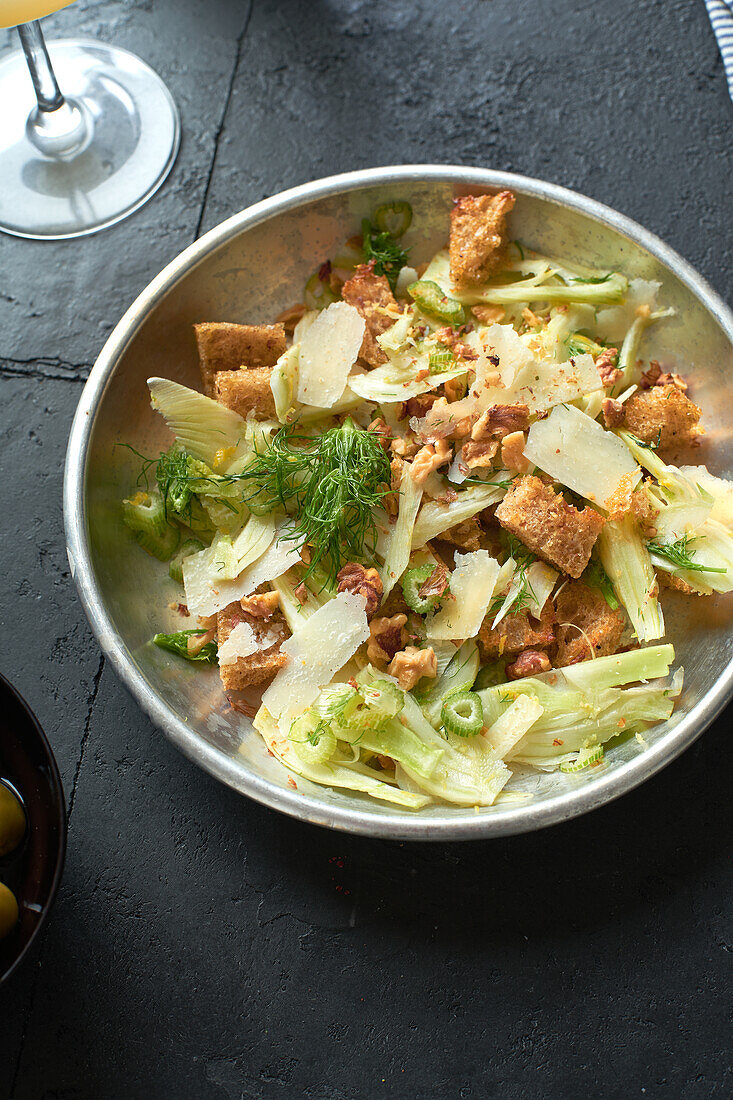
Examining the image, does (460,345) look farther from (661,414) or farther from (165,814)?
(165,814)

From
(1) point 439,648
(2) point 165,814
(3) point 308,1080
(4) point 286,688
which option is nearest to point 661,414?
(1) point 439,648

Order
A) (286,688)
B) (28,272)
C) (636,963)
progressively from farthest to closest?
(28,272), (636,963), (286,688)

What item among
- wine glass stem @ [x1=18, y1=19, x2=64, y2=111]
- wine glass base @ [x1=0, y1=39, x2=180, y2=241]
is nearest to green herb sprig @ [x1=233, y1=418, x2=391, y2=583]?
wine glass base @ [x1=0, y1=39, x2=180, y2=241]

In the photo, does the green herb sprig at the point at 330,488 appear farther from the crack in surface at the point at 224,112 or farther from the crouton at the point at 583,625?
the crack in surface at the point at 224,112

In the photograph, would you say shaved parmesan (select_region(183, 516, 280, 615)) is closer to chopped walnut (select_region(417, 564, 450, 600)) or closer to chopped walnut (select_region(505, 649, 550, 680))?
chopped walnut (select_region(417, 564, 450, 600))

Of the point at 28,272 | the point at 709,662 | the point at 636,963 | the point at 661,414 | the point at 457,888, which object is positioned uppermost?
the point at 28,272

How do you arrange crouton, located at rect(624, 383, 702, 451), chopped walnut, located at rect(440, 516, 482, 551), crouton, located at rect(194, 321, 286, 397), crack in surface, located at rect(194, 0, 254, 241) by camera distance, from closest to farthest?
chopped walnut, located at rect(440, 516, 482, 551)
crouton, located at rect(624, 383, 702, 451)
crouton, located at rect(194, 321, 286, 397)
crack in surface, located at rect(194, 0, 254, 241)
